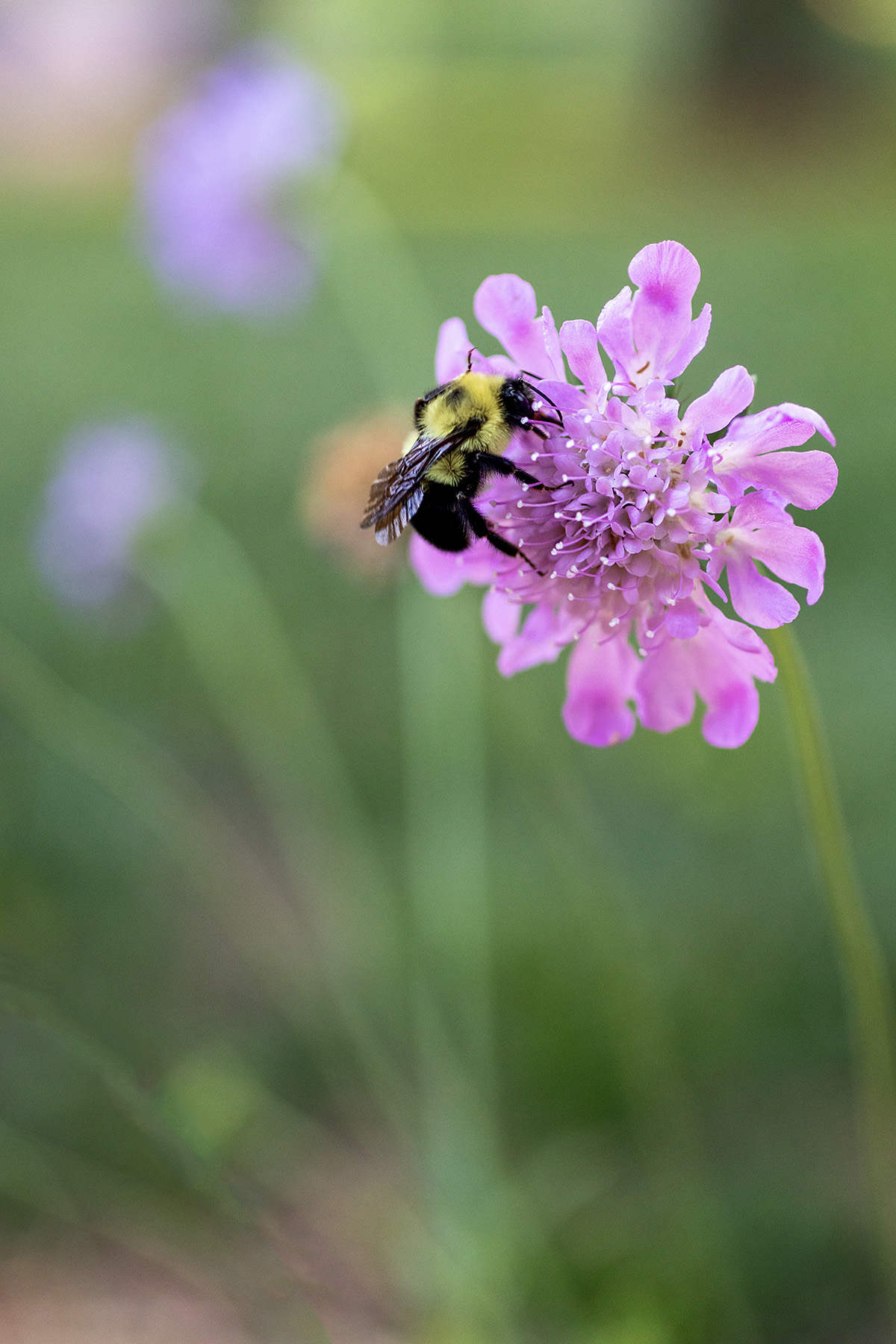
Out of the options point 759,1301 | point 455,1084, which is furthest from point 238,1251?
point 759,1301

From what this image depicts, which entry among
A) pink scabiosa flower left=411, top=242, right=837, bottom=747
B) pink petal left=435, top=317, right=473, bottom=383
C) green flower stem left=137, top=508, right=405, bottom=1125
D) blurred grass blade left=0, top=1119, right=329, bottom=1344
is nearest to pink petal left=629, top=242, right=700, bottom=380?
pink scabiosa flower left=411, top=242, right=837, bottom=747

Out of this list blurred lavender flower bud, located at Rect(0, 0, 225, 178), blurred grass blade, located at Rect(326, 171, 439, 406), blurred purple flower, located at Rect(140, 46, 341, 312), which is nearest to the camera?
blurred purple flower, located at Rect(140, 46, 341, 312)

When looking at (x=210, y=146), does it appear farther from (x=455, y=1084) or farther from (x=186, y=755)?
(x=455, y=1084)

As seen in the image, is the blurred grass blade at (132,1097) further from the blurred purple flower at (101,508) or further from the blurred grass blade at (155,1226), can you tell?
the blurred purple flower at (101,508)

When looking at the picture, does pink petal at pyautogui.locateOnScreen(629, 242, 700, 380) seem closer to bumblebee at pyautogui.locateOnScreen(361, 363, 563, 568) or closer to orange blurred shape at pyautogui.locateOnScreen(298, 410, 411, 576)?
bumblebee at pyautogui.locateOnScreen(361, 363, 563, 568)

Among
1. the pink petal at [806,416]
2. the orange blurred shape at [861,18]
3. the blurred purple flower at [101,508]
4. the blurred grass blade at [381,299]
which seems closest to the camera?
the pink petal at [806,416]

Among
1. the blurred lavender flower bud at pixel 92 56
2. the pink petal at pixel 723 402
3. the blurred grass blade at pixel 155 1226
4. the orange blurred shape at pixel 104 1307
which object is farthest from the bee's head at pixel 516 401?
the blurred lavender flower bud at pixel 92 56
